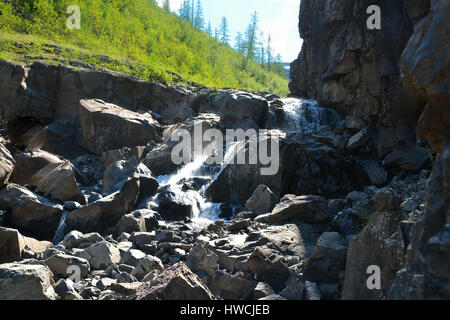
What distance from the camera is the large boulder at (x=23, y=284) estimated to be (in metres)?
4.59

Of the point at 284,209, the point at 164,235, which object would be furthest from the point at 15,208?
the point at 284,209

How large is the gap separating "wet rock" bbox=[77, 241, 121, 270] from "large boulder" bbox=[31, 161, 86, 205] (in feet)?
14.7

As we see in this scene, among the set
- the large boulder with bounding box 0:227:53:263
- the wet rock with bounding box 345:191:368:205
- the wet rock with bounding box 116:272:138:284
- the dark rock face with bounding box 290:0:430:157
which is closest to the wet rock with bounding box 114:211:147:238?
the large boulder with bounding box 0:227:53:263

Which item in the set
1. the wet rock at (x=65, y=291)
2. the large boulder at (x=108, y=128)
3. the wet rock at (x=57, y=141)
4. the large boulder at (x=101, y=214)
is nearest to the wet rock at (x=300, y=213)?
the large boulder at (x=101, y=214)

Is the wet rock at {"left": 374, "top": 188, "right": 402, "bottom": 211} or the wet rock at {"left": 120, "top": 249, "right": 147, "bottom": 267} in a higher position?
the wet rock at {"left": 374, "top": 188, "right": 402, "bottom": 211}

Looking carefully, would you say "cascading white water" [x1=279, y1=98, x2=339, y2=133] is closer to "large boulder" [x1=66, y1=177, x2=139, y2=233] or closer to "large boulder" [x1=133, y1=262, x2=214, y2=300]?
"large boulder" [x1=66, y1=177, x2=139, y2=233]

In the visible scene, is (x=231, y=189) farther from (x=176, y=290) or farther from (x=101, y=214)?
(x=176, y=290)

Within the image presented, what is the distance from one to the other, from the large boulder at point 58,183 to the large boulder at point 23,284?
7.04 m

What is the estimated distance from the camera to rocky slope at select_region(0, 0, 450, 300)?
3.93 meters

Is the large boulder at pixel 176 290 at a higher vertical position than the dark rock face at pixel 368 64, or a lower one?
lower

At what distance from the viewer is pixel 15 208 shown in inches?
395

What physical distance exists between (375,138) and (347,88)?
3.18m

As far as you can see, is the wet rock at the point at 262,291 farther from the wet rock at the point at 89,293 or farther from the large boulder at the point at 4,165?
the large boulder at the point at 4,165

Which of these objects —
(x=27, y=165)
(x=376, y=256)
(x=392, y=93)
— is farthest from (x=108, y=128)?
(x=376, y=256)
